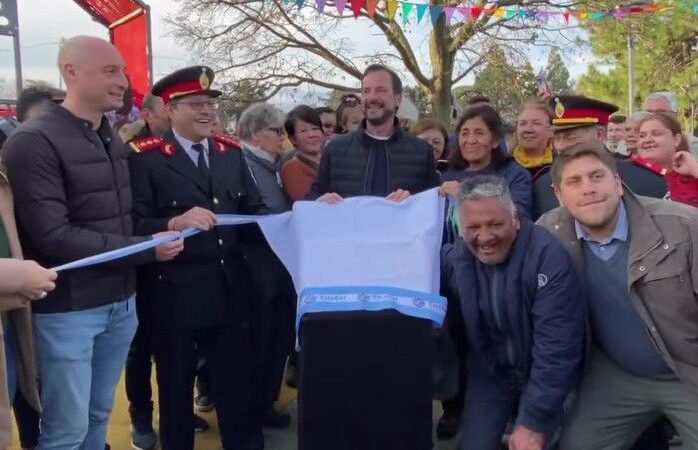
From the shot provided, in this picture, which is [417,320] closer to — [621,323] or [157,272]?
[621,323]

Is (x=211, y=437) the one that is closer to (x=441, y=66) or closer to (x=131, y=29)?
(x=131, y=29)

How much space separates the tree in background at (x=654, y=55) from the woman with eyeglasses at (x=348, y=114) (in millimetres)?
11671

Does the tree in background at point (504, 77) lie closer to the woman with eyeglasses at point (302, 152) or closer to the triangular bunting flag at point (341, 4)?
the triangular bunting flag at point (341, 4)

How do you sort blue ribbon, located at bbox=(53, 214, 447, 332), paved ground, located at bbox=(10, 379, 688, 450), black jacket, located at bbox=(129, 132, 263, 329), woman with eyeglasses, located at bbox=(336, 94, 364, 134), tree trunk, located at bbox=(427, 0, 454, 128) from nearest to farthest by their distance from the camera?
blue ribbon, located at bbox=(53, 214, 447, 332) < black jacket, located at bbox=(129, 132, 263, 329) < paved ground, located at bbox=(10, 379, 688, 450) < woman with eyeglasses, located at bbox=(336, 94, 364, 134) < tree trunk, located at bbox=(427, 0, 454, 128)

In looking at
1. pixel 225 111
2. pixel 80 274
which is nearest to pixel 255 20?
pixel 225 111

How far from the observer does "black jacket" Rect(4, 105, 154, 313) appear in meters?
2.74

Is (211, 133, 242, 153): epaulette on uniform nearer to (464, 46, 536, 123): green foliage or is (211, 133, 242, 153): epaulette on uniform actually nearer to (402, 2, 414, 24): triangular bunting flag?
(402, 2, 414, 24): triangular bunting flag

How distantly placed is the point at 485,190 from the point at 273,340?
1971 millimetres

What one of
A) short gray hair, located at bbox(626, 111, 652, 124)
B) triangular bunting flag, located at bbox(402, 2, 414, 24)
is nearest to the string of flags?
triangular bunting flag, located at bbox(402, 2, 414, 24)

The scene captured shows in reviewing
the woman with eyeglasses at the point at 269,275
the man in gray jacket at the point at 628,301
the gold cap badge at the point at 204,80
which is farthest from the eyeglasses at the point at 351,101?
the man in gray jacket at the point at 628,301

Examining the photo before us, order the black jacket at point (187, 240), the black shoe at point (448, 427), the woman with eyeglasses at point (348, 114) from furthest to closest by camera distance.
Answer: the woman with eyeglasses at point (348, 114) < the black shoe at point (448, 427) < the black jacket at point (187, 240)

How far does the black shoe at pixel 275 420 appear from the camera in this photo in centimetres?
431

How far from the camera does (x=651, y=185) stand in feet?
13.0

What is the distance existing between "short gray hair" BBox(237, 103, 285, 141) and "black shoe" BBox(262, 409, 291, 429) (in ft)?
5.56
